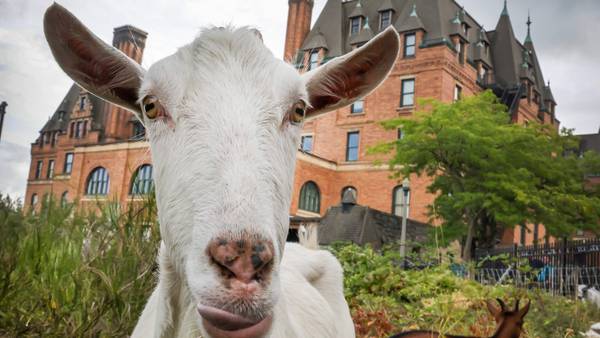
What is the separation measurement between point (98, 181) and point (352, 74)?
4716 cm

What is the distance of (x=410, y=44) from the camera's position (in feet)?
125

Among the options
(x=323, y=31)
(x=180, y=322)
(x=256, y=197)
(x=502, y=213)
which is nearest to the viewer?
(x=256, y=197)

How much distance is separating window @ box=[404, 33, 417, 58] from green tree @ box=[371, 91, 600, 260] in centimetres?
1396

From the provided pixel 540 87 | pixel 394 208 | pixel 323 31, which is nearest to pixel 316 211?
pixel 394 208

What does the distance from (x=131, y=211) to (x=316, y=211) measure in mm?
34542

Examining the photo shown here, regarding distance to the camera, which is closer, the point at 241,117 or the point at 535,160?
the point at 241,117

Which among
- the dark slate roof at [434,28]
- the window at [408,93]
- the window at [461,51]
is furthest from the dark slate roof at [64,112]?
the window at [461,51]

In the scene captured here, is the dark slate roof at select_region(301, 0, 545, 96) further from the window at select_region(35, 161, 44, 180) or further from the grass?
the window at select_region(35, 161, 44, 180)

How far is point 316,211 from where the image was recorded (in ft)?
128

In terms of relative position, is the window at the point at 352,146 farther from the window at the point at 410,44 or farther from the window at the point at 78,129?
the window at the point at 78,129

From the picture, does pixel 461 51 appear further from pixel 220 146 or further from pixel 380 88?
pixel 220 146

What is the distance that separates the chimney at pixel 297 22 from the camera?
44.4 meters

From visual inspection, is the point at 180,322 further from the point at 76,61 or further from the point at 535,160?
the point at 535,160

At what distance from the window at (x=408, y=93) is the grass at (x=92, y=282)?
105 feet
